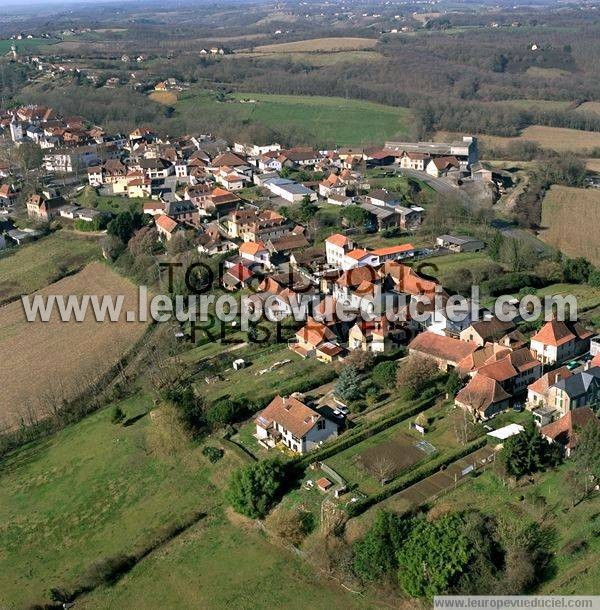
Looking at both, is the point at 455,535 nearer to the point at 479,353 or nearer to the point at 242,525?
the point at 242,525

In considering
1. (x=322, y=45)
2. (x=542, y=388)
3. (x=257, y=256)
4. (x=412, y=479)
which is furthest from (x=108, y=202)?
(x=322, y=45)

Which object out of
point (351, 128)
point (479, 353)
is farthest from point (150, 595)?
point (351, 128)

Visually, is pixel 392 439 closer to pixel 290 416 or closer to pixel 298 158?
pixel 290 416

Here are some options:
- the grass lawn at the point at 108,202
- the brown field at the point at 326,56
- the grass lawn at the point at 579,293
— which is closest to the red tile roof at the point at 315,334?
the grass lawn at the point at 579,293

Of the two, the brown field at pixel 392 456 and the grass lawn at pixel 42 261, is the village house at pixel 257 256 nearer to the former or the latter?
the grass lawn at pixel 42 261

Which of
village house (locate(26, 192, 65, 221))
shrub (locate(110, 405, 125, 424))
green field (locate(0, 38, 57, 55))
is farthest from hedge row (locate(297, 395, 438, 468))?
green field (locate(0, 38, 57, 55))
